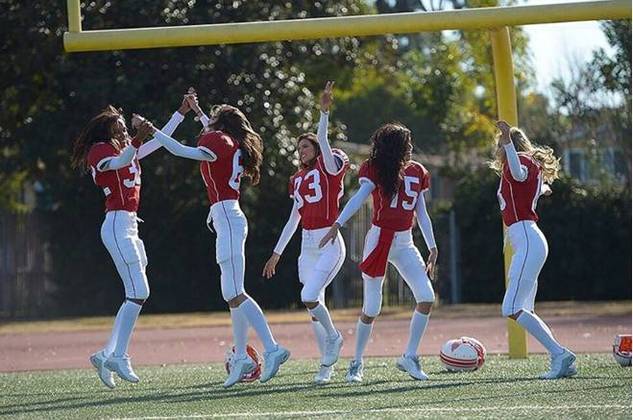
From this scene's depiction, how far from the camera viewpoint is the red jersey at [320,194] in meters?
11.0

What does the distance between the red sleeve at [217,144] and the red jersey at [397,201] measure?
3.49 feet

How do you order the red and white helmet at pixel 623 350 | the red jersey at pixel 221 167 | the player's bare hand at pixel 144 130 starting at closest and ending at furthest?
the player's bare hand at pixel 144 130 < the red jersey at pixel 221 167 < the red and white helmet at pixel 623 350

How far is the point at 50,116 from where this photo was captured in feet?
77.7

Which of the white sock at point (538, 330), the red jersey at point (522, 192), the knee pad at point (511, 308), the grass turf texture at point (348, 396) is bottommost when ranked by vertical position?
the grass turf texture at point (348, 396)

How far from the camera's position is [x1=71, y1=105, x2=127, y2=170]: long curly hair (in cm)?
1080

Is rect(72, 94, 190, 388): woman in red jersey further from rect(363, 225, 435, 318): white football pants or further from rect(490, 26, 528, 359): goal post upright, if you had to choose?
A: rect(490, 26, 528, 359): goal post upright

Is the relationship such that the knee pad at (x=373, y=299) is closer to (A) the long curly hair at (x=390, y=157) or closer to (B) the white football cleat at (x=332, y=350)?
(B) the white football cleat at (x=332, y=350)

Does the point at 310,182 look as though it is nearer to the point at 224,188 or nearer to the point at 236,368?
the point at 224,188

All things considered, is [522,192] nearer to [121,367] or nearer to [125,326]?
[125,326]

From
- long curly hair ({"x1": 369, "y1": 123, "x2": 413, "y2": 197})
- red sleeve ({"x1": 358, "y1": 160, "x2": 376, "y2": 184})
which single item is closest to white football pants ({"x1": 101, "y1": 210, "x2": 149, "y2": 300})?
red sleeve ({"x1": 358, "y1": 160, "x2": 376, "y2": 184})

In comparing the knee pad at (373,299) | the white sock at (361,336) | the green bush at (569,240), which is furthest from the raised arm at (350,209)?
the green bush at (569,240)

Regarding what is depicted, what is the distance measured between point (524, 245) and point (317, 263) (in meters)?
1.65

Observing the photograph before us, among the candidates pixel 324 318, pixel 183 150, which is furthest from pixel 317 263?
pixel 183 150

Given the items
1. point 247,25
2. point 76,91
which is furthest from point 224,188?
point 76,91
